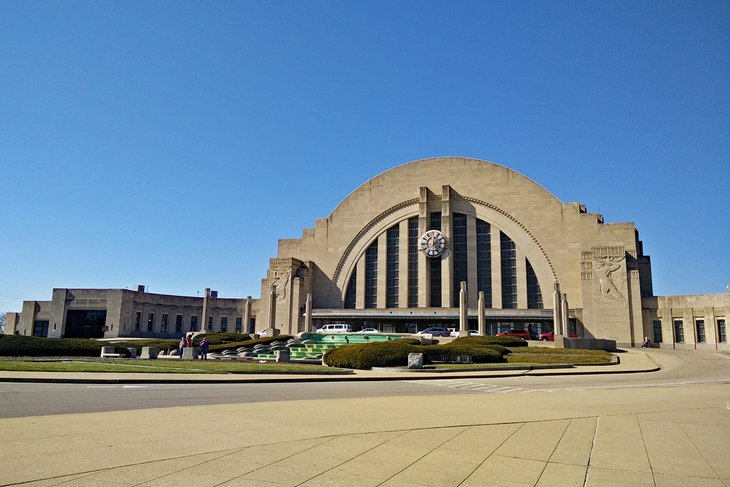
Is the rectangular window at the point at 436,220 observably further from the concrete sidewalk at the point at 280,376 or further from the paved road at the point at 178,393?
the paved road at the point at 178,393

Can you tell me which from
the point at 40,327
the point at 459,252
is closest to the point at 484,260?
the point at 459,252

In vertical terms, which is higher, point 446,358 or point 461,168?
point 461,168

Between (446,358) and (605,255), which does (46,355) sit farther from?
(605,255)

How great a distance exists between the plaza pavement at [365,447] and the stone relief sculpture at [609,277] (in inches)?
1750

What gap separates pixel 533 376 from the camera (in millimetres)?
24172

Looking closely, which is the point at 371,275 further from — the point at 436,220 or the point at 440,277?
the point at 436,220

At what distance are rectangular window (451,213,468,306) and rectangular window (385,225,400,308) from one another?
253 inches

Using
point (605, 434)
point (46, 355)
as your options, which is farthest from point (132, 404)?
point (46, 355)

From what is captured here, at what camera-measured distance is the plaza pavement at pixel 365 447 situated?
5969 mm

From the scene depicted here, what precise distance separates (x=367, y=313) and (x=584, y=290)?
22.1 metres

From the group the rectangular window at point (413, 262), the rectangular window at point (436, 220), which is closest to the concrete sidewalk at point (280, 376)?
the rectangular window at point (413, 262)

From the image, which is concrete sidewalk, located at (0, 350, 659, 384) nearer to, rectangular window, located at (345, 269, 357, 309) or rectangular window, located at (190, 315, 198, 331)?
rectangular window, located at (345, 269, 357, 309)

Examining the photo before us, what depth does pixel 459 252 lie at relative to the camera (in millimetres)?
62312

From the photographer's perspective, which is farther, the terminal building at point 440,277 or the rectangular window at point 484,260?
the rectangular window at point 484,260
